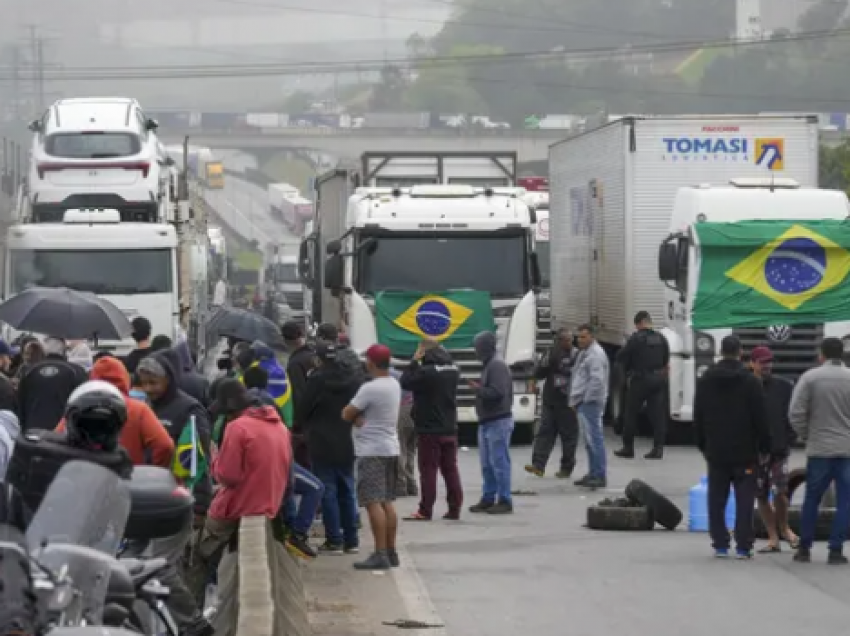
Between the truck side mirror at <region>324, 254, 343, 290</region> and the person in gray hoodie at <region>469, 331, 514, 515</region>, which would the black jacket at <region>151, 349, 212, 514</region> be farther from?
the truck side mirror at <region>324, 254, 343, 290</region>

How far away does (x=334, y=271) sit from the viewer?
91.6 feet

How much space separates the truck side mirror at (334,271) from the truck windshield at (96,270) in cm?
305

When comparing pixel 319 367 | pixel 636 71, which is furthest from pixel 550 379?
pixel 636 71

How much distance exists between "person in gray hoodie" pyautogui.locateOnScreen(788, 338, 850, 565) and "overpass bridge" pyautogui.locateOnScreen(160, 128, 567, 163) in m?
91.5

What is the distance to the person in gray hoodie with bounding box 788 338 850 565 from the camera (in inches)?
639

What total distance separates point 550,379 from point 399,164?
1082cm

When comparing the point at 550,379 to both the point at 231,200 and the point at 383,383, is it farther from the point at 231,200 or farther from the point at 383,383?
the point at 231,200

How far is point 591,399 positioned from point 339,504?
6649mm

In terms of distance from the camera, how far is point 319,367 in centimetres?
1711

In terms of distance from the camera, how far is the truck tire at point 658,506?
18.8 meters

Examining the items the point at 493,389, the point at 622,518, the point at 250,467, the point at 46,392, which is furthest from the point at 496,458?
the point at 250,467

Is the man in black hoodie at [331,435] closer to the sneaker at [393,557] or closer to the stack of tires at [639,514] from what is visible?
the sneaker at [393,557]

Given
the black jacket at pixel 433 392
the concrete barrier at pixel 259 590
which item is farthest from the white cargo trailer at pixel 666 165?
the concrete barrier at pixel 259 590

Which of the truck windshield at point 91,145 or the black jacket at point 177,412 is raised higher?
the truck windshield at point 91,145
